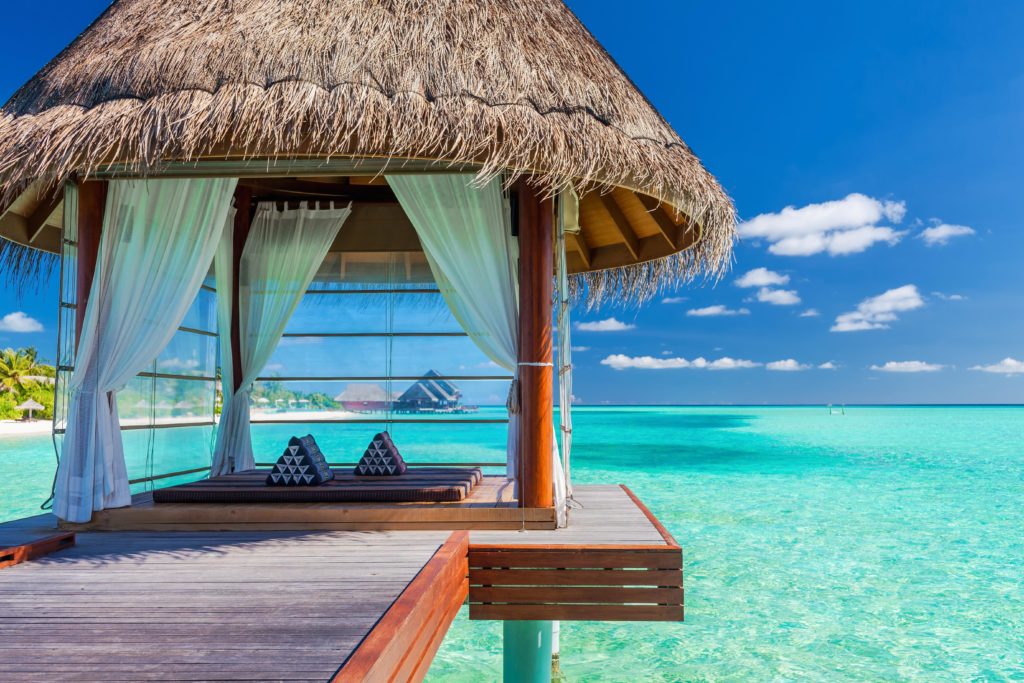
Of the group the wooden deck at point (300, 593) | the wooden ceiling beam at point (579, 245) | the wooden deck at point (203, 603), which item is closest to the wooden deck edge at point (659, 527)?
the wooden deck at point (300, 593)

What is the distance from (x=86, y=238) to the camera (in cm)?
378

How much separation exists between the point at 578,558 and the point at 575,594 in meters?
0.14

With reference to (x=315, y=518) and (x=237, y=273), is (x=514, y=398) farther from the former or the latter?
(x=237, y=273)

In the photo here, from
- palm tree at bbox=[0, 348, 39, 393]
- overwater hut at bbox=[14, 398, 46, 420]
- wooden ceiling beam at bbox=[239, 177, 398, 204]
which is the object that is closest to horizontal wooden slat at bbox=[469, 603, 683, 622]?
wooden ceiling beam at bbox=[239, 177, 398, 204]

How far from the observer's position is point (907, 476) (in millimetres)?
15875

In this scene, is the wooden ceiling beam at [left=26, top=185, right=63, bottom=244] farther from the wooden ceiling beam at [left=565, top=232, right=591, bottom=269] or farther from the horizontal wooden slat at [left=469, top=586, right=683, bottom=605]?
the horizontal wooden slat at [left=469, top=586, right=683, bottom=605]

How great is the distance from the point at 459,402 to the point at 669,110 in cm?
2960

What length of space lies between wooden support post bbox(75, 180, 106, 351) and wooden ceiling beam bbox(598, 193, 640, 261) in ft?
8.50

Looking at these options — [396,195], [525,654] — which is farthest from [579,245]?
[525,654]

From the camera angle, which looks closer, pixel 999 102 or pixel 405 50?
pixel 405 50

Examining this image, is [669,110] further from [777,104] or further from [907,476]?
[907,476]

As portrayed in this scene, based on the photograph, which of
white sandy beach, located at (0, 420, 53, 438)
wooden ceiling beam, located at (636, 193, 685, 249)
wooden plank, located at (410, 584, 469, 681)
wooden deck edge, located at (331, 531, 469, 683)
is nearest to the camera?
wooden deck edge, located at (331, 531, 469, 683)

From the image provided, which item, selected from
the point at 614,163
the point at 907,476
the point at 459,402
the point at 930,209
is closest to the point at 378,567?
the point at 614,163

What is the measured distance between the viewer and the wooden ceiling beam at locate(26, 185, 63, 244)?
4.45m
